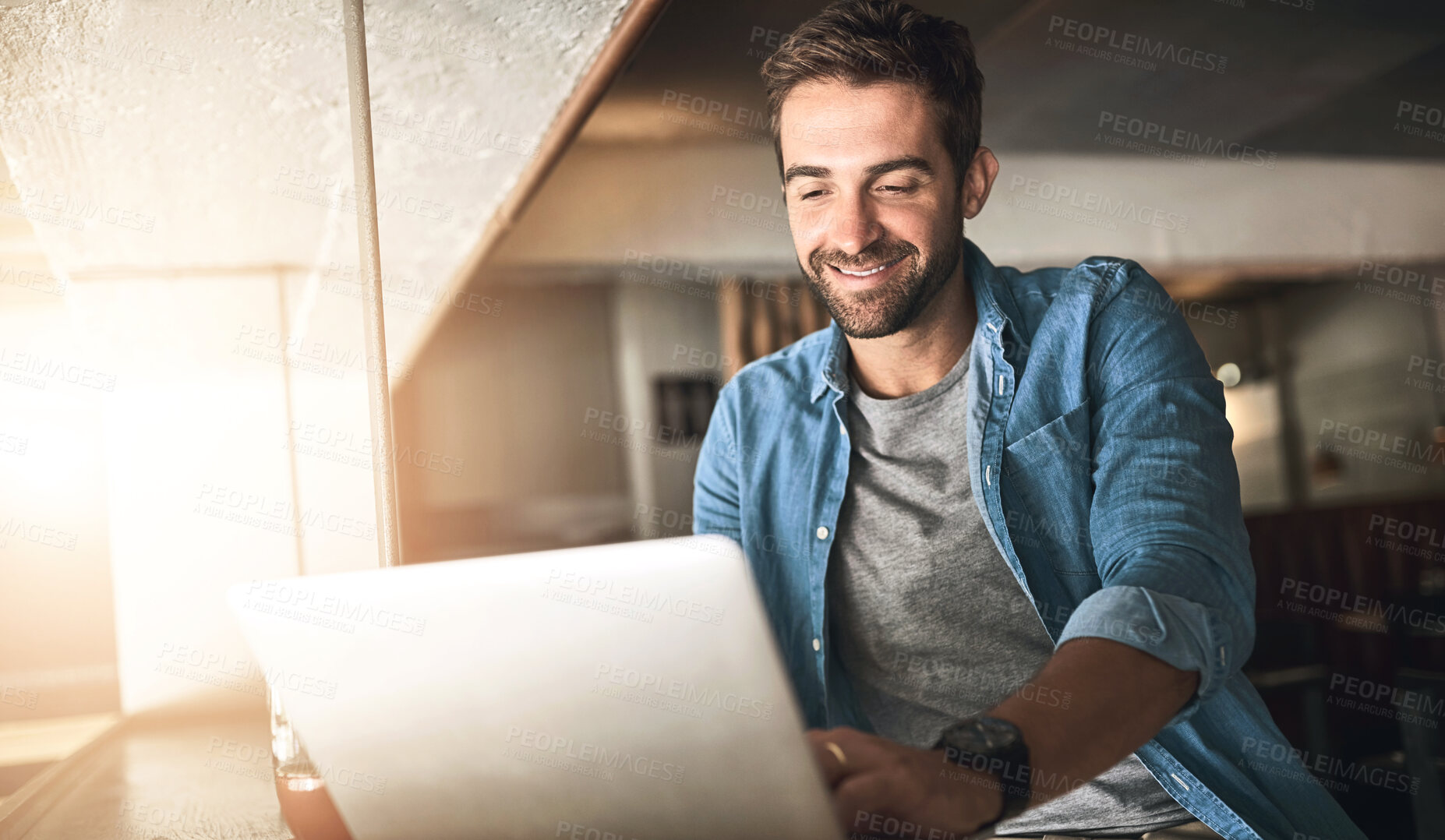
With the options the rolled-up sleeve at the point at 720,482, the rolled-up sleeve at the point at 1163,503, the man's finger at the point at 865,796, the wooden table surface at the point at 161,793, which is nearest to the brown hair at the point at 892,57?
the rolled-up sleeve at the point at 1163,503

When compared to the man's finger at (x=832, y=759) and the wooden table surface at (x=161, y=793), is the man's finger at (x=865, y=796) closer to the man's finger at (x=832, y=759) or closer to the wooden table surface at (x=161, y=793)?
the man's finger at (x=832, y=759)

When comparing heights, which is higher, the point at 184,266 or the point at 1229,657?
the point at 184,266

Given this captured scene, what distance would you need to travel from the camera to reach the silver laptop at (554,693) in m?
0.64

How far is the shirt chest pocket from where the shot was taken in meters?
1.33

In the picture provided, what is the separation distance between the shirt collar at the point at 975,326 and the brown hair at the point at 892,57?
0.14 m

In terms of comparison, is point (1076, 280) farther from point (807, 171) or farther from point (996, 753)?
point (996, 753)

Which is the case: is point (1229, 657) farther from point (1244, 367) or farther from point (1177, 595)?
point (1244, 367)

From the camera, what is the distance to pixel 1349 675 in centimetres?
454

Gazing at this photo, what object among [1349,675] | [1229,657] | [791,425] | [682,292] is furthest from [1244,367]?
[1229,657]

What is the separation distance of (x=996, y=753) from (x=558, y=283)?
16.0 ft

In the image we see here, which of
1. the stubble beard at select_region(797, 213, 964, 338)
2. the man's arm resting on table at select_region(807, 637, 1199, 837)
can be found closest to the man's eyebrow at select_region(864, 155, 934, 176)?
the stubble beard at select_region(797, 213, 964, 338)

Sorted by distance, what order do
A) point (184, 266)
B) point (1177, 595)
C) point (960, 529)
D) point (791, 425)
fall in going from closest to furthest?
point (1177, 595) → point (960, 529) → point (791, 425) → point (184, 266)

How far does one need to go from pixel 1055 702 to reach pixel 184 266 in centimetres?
257

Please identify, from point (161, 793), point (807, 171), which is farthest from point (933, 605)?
point (161, 793)
